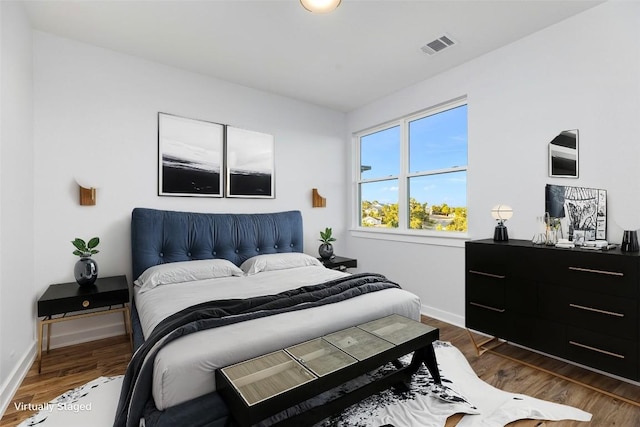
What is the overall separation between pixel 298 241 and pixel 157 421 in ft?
8.62

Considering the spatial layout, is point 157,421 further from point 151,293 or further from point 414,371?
point 414,371

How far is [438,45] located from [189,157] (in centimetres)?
270

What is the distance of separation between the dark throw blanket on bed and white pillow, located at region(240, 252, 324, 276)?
2.90 feet

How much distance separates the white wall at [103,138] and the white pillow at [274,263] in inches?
32.0

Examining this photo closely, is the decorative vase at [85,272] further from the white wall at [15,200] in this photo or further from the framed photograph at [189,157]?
the framed photograph at [189,157]

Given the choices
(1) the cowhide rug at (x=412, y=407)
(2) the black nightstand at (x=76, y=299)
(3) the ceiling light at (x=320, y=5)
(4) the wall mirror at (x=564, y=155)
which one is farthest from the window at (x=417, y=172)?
(2) the black nightstand at (x=76, y=299)

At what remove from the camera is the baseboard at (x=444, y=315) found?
3113 millimetres

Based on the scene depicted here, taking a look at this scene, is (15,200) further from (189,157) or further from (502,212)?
(502,212)

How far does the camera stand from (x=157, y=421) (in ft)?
4.04

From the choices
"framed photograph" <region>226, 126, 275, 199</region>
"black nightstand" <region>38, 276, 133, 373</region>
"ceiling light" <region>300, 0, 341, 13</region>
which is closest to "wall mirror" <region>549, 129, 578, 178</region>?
"ceiling light" <region>300, 0, 341, 13</region>

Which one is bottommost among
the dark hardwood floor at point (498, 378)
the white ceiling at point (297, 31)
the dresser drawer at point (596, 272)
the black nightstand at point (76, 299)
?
the dark hardwood floor at point (498, 378)

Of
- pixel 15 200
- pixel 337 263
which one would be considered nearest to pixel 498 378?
pixel 337 263

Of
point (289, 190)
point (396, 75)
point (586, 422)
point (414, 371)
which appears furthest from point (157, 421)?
point (396, 75)

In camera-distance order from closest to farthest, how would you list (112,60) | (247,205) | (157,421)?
(157,421), (112,60), (247,205)
